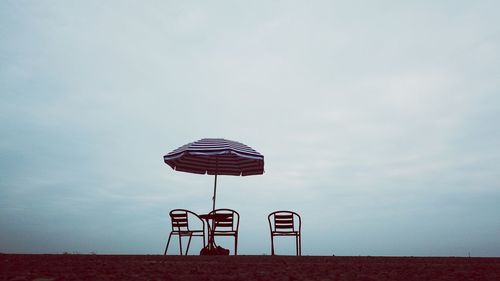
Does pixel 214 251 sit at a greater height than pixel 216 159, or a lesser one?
lesser

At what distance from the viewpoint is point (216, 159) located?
8312 mm

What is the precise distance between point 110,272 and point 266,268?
38.6 inches

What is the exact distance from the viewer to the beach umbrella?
293 inches

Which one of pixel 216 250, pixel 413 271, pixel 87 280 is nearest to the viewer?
pixel 87 280

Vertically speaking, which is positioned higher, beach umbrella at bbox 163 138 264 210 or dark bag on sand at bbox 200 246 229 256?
beach umbrella at bbox 163 138 264 210

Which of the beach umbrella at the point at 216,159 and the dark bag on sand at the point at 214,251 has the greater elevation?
the beach umbrella at the point at 216,159

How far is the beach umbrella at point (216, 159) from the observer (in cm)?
744

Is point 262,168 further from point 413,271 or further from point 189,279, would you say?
point 189,279

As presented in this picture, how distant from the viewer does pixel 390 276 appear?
2492 millimetres

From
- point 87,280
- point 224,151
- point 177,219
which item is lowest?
point 87,280

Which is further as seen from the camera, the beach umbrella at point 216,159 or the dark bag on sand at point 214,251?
the beach umbrella at point 216,159

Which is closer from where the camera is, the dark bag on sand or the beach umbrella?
the dark bag on sand

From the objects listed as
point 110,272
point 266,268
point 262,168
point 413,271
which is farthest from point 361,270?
point 262,168

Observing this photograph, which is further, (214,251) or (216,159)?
(216,159)
